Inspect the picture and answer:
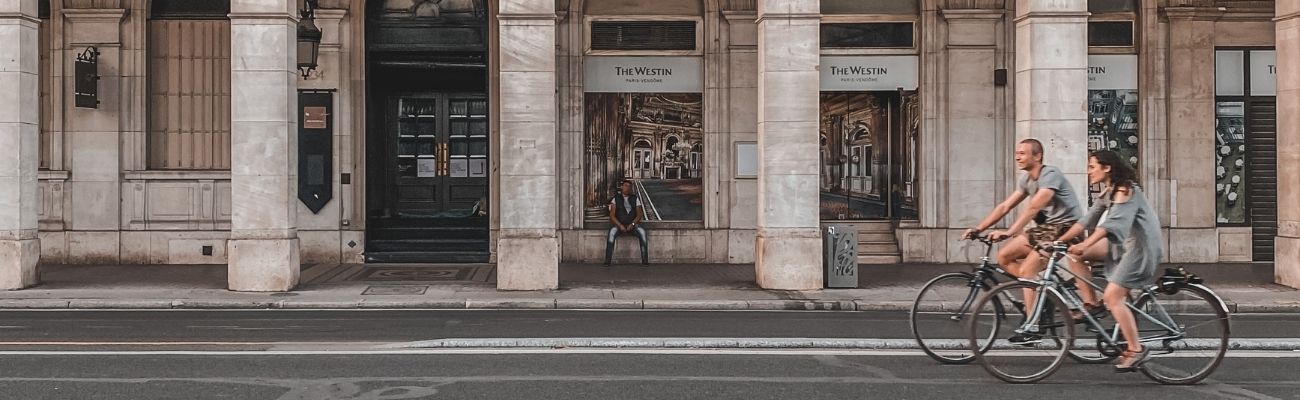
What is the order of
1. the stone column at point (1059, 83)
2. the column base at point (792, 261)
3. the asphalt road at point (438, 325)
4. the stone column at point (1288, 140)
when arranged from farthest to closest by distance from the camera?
the stone column at point (1288, 140), the column base at point (792, 261), the stone column at point (1059, 83), the asphalt road at point (438, 325)

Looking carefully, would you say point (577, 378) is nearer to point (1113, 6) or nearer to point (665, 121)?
point (665, 121)

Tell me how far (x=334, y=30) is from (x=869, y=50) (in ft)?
29.3

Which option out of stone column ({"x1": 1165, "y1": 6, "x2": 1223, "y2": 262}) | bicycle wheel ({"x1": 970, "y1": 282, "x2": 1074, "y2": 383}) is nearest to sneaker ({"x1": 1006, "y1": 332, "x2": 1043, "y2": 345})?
bicycle wheel ({"x1": 970, "y1": 282, "x2": 1074, "y2": 383})

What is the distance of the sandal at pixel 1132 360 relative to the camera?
7.72 metres

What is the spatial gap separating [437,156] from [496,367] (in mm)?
12518

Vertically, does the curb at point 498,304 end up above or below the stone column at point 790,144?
below

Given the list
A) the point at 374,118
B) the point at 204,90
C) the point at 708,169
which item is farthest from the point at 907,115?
the point at 204,90

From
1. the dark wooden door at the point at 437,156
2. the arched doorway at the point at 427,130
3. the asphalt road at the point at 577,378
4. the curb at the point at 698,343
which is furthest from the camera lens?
the dark wooden door at the point at 437,156

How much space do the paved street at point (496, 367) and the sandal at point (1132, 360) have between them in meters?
0.10

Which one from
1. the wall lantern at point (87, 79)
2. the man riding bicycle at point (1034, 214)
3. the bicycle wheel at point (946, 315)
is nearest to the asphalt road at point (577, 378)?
the bicycle wheel at point (946, 315)

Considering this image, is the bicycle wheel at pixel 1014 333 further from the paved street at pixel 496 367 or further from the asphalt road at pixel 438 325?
the asphalt road at pixel 438 325

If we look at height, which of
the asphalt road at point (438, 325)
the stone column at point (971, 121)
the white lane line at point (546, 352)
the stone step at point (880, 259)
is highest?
the stone column at point (971, 121)

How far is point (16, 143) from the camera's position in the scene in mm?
15328

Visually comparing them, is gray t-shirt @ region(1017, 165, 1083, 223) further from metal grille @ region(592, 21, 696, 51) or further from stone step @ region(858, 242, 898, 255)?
metal grille @ region(592, 21, 696, 51)
